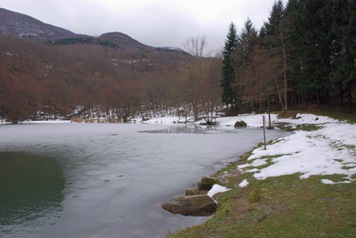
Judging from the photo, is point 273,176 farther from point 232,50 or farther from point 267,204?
point 232,50

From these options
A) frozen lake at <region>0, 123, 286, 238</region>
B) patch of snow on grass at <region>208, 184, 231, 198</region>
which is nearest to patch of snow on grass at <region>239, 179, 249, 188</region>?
patch of snow on grass at <region>208, 184, 231, 198</region>

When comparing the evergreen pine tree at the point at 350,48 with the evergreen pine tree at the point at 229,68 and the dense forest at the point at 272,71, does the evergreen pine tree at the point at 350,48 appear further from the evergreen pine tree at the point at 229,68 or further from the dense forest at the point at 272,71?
the evergreen pine tree at the point at 229,68

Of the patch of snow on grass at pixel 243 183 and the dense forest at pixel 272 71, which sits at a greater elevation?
the dense forest at pixel 272 71

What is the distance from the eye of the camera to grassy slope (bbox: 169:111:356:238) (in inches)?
217

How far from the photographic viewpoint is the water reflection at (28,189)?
9477 millimetres

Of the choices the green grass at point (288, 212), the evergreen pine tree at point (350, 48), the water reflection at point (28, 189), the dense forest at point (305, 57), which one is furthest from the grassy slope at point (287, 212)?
the evergreen pine tree at point (350, 48)

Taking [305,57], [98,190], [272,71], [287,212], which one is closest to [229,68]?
[272,71]

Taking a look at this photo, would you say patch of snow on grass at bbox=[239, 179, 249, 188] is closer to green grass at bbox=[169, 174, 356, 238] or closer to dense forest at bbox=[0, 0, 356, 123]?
green grass at bbox=[169, 174, 356, 238]

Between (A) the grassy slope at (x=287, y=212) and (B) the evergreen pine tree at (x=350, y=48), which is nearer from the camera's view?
(A) the grassy slope at (x=287, y=212)

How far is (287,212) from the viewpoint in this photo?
6.51 meters

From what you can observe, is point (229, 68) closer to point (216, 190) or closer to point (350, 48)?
point (350, 48)

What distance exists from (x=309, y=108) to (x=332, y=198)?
1387 inches

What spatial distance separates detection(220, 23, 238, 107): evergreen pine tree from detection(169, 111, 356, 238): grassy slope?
49.4 metres

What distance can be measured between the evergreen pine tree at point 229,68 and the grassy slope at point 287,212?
4945cm
